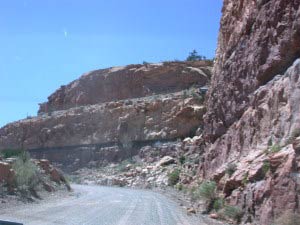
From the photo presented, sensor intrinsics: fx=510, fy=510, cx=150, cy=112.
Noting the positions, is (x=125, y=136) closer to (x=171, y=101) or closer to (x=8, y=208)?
(x=171, y=101)

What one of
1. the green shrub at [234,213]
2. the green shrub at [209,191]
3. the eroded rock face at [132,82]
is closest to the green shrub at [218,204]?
the green shrub at [209,191]

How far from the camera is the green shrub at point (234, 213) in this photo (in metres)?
17.5

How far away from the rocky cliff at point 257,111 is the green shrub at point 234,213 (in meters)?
0.20

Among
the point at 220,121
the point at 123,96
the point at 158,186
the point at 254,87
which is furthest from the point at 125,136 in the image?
the point at 254,87

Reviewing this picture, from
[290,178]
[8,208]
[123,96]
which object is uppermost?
[123,96]

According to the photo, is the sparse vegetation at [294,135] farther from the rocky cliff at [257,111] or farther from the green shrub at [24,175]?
the green shrub at [24,175]

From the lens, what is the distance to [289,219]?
13.2 metres

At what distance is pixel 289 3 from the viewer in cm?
2341

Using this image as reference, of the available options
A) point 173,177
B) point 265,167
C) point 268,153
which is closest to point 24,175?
point 268,153

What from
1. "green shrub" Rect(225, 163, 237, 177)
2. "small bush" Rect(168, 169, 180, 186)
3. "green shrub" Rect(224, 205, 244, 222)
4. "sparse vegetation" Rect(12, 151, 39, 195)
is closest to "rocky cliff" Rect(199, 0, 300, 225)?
"green shrub" Rect(225, 163, 237, 177)

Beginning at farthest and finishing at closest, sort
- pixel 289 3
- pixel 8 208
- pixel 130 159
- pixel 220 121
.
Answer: pixel 130 159
pixel 220 121
pixel 289 3
pixel 8 208

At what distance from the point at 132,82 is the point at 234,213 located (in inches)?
2684

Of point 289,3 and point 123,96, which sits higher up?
point 123,96

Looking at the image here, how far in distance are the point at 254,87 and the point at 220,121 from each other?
7037 millimetres
